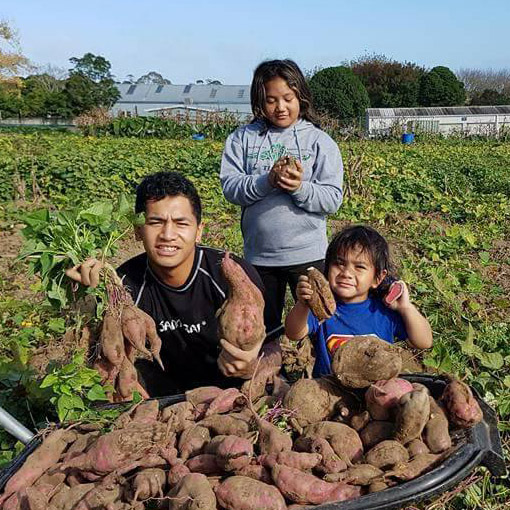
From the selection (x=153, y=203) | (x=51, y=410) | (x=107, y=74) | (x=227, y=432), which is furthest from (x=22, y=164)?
(x=107, y=74)

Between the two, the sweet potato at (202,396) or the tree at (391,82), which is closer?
the sweet potato at (202,396)

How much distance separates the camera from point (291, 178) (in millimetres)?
2641

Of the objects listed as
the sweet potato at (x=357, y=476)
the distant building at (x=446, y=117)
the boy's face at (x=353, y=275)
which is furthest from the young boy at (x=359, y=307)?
the distant building at (x=446, y=117)

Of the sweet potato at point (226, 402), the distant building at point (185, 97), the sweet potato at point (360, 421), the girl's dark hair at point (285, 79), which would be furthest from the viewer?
the distant building at point (185, 97)

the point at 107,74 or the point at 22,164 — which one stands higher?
the point at 107,74

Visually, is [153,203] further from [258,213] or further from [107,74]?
[107,74]

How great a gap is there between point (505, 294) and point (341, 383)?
145 inches

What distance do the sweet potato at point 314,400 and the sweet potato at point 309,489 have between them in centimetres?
22

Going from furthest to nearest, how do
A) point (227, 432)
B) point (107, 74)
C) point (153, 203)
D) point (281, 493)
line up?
point (107, 74) < point (153, 203) < point (227, 432) < point (281, 493)

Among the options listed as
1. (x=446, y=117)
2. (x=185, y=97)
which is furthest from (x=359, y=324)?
(x=185, y=97)

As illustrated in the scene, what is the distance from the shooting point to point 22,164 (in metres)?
9.38

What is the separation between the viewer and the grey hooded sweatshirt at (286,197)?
290 centimetres

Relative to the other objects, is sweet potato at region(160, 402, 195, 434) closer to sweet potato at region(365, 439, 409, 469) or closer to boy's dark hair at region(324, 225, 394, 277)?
sweet potato at region(365, 439, 409, 469)

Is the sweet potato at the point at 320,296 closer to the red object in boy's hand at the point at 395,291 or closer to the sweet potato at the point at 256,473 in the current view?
the red object in boy's hand at the point at 395,291
